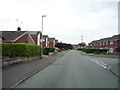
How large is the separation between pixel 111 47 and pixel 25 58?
50.4m

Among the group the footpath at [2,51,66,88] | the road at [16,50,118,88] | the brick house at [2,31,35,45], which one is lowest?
the road at [16,50,118,88]

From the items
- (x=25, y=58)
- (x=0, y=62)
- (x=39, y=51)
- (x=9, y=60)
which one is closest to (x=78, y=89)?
(x=0, y=62)

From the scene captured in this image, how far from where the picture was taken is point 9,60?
43.1 ft

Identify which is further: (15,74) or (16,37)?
(16,37)

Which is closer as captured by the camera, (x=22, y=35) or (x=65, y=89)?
(x=65, y=89)

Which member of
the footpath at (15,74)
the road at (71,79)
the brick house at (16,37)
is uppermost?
the brick house at (16,37)

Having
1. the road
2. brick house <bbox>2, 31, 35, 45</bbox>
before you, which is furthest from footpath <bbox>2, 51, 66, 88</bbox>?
brick house <bbox>2, 31, 35, 45</bbox>

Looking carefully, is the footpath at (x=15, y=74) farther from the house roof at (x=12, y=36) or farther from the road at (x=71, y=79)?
Answer: the house roof at (x=12, y=36)

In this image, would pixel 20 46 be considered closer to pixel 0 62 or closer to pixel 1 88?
pixel 0 62

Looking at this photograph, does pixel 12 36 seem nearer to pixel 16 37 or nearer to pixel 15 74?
pixel 16 37

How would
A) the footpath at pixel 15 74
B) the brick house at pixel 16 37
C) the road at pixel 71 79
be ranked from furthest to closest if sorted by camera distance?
the brick house at pixel 16 37, the footpath at pixel 15 74, the road at pixel 71 79

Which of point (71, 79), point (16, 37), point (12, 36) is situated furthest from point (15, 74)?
point (12, 36)

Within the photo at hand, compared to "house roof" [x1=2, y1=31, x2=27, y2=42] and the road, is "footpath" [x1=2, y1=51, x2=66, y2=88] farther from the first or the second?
"house roof" [x1=2, y1=31, x2=27, y2=42]

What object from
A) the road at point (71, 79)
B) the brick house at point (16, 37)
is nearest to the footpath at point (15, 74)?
the road at point (71, 79)
